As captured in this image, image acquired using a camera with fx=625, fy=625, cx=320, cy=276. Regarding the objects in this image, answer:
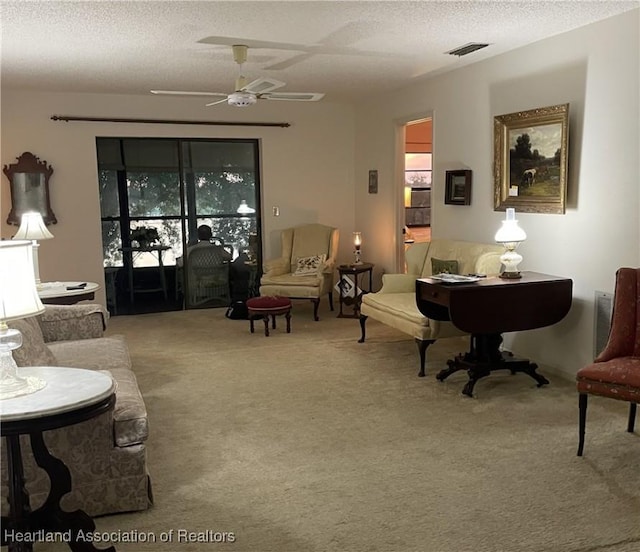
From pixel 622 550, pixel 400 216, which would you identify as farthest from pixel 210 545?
pixel 400 216

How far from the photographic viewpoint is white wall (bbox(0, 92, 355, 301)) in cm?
624

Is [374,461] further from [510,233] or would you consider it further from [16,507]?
[510,233]

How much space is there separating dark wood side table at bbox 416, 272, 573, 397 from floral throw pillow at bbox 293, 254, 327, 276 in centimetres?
247

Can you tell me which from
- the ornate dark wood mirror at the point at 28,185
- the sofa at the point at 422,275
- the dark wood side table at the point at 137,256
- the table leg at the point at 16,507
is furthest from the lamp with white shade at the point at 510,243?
the ornate dark wood mirror at the point at 28,185

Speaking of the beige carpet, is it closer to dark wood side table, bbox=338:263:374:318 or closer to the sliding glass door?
dark wood side table, bbox=338:263:374:318


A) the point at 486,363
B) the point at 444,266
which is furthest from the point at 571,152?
the point at 486,363

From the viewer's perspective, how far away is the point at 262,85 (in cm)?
434

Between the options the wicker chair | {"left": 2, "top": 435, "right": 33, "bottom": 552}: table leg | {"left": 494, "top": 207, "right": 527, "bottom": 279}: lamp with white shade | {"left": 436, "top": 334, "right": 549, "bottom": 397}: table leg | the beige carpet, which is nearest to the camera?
{"left": 2, "top": 435, "right": 33, "bottom": 552}: table leg

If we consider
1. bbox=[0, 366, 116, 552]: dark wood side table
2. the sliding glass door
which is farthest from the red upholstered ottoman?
bbox=[0, 366, 116, 552]: dark wood side table

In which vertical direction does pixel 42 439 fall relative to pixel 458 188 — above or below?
below

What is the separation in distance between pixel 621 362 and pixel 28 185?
18.2 ft

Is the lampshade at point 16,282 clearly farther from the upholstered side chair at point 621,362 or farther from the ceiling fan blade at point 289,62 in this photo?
the ceiling fan blade at point 289,62

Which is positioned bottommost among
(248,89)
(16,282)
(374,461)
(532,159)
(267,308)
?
(374,461)

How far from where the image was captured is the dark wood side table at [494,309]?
3.88m
